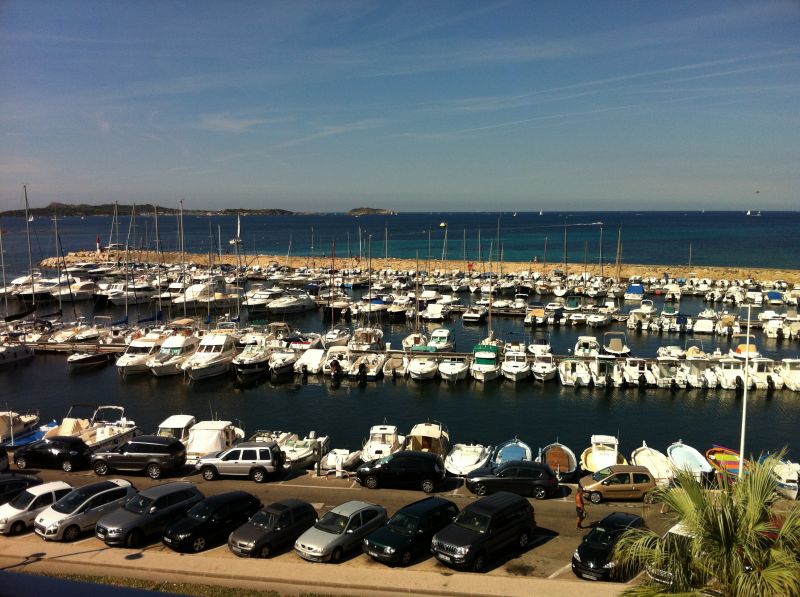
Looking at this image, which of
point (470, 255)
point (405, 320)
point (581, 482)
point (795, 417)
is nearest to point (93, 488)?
point (581, 482)

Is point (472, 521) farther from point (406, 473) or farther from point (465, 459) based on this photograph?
point (465, 459)

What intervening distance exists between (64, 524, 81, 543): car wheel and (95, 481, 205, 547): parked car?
29.9 inches

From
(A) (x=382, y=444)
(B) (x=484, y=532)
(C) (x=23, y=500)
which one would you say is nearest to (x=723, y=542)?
(B) (x=484, y=532)

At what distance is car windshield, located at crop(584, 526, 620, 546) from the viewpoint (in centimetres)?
1427

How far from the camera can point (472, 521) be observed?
1501cm

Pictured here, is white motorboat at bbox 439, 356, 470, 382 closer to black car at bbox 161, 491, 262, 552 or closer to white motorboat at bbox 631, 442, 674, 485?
white motorboat at bbox 631, 442, 674, 485

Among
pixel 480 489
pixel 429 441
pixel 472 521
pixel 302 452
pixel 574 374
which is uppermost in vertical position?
pixel 472 521

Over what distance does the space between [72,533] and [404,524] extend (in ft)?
30.7

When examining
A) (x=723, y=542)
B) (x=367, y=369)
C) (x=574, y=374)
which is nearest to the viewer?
(x=723, y=542)

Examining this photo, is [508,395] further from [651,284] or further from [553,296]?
[651,284]

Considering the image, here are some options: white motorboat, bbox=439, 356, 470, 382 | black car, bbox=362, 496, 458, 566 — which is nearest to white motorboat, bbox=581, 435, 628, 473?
black car, bbox=362, 496, 458, 566

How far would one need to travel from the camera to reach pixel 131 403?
1522 inches

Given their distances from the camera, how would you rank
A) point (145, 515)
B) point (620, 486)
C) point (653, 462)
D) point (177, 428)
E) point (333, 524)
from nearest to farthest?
point (333, 524) < point (145, 515) < point (620, 486) < point (653, 462) < point (177, 428)

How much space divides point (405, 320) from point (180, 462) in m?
45.0
